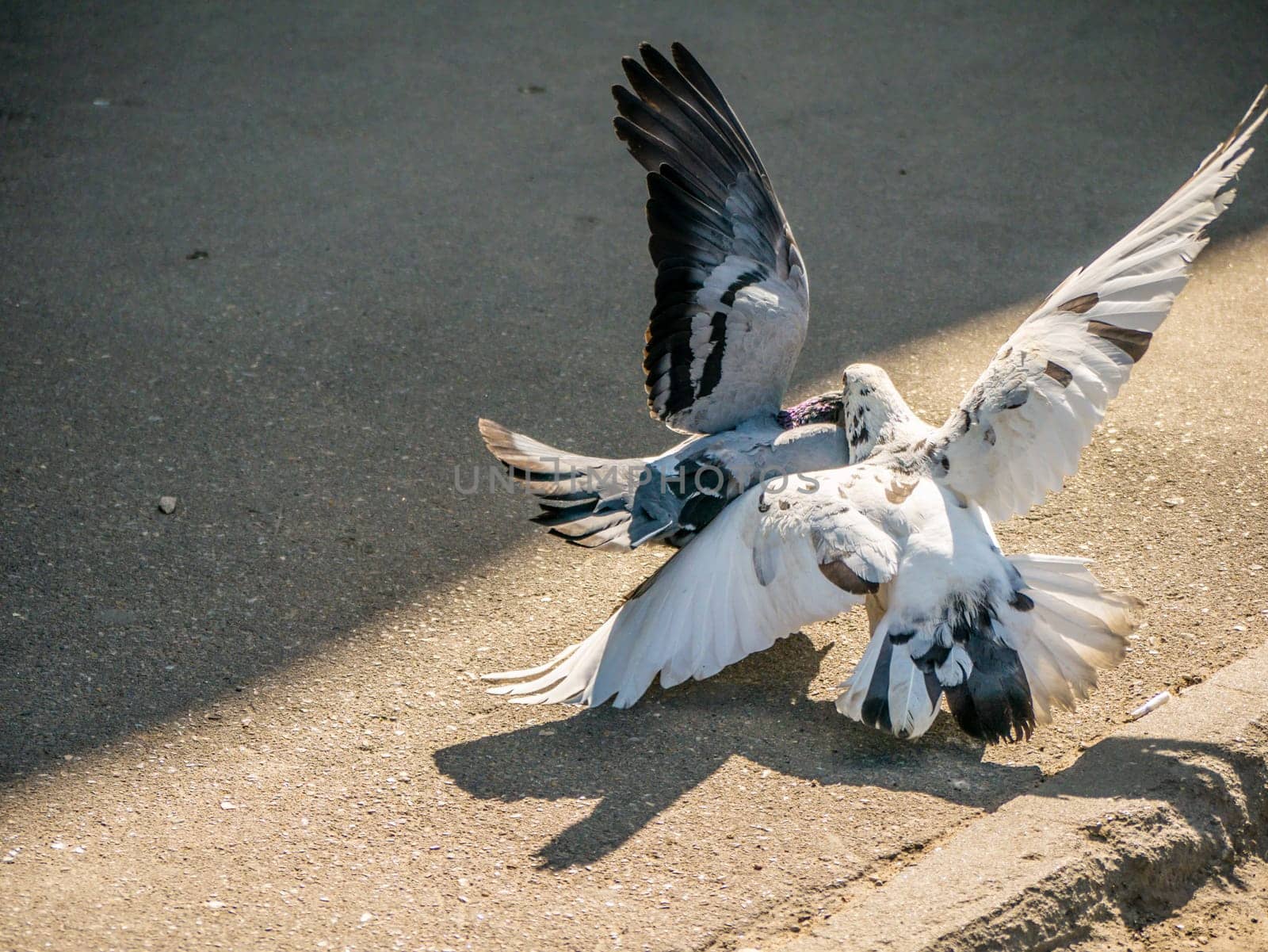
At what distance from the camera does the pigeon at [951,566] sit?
2822 mm

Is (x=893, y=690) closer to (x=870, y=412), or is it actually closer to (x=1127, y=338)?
(x=870, y=412)

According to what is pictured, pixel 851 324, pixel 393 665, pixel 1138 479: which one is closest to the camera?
pixel 393 665

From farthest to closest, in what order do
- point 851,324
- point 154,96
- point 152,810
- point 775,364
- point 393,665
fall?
point 154,96
point 851,324
point 775,364
point 393,665
point 152,810

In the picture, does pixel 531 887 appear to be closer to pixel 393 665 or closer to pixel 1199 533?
pixel 393 665

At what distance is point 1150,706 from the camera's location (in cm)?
301

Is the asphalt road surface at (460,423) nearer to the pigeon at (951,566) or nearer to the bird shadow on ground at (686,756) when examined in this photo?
the bird shadow on ground at (686,756)

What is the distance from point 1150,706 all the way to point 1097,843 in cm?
58

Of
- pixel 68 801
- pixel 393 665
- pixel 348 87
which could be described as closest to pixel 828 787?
pixel 393 665

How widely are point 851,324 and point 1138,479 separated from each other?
132cm

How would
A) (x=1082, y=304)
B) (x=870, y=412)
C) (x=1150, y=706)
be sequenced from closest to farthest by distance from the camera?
(x=1150, y=706) → (x=1082, y=304) → (x=870, y=412)

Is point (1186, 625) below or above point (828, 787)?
above

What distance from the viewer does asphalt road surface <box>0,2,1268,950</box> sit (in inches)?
104

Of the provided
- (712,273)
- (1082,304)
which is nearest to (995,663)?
(1082,304)

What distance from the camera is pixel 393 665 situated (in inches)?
128
